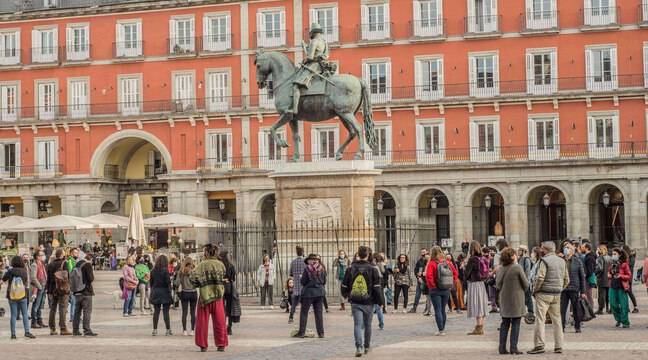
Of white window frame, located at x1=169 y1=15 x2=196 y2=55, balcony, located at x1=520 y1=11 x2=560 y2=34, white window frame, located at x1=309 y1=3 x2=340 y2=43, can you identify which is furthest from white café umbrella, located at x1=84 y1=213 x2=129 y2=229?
balcony, located at x1=520 y1=11 x2=560 y2=34

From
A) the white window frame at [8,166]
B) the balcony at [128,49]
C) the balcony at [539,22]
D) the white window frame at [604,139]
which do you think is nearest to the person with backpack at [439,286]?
the white window frame at [604,139]

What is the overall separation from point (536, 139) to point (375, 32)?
965 cm

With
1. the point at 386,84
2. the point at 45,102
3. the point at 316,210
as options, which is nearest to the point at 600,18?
the point at 386,84

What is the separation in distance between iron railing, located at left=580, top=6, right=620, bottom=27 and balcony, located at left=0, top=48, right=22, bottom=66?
30.1 metres

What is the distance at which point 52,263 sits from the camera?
22.6m

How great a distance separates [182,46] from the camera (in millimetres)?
62031

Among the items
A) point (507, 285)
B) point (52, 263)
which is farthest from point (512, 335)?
point (52, 263)

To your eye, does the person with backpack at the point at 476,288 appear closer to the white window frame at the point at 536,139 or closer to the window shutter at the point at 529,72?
the white window frame at the point at 536,139

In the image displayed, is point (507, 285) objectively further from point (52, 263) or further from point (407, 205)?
point (407, 205)

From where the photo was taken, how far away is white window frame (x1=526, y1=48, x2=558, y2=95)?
5656cm

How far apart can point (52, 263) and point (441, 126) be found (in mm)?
37523

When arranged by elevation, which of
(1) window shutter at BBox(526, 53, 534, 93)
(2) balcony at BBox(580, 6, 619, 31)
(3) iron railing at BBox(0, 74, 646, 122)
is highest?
(2) balcony at BBox(580, 6, 619, 31)

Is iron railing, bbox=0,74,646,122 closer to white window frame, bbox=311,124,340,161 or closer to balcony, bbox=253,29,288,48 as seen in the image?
white window frame, bbox=311,124,340,161

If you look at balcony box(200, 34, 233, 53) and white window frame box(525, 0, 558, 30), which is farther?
balcony box(200, 34, 233, 53)
